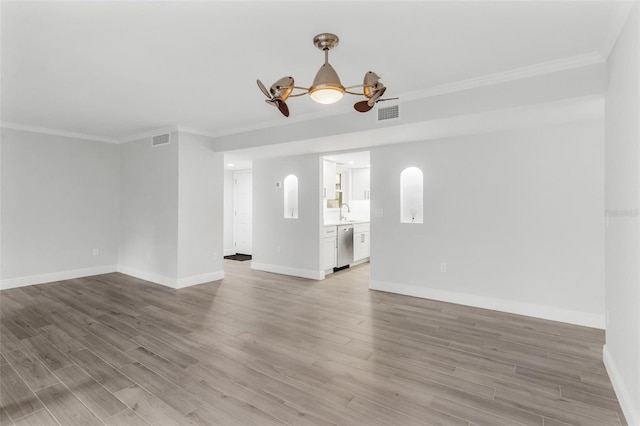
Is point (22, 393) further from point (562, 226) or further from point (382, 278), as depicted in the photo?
point (562, 226)

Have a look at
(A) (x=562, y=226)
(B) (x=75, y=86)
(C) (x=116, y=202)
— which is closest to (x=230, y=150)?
(B) (x=75, y=86)

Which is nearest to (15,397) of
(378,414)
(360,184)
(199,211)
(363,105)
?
(378,414)

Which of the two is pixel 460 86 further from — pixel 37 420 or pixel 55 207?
pixel 55 207

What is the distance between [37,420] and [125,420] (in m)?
0.57

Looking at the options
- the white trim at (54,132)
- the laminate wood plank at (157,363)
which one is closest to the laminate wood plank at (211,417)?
the laminate wood plank at (157,363)

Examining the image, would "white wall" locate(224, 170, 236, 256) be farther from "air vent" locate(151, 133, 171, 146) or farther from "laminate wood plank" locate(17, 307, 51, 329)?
"laminate wood plank" locate(17, 307, 51, 329)

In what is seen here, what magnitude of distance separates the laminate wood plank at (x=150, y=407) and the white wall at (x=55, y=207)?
15.3ft

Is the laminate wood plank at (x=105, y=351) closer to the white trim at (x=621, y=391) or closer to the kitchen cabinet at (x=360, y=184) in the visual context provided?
the white trim at (x=621, y=391)

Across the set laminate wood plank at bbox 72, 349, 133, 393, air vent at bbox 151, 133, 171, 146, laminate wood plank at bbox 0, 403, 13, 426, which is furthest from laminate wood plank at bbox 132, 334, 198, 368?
air vent at bbox 151, 133, 171, 146

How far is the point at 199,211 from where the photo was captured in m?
5.62

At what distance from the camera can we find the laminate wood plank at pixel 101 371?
8.06 feet

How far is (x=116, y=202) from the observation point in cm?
654

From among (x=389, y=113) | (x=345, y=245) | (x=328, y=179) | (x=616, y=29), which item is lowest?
(x=345, y=245)

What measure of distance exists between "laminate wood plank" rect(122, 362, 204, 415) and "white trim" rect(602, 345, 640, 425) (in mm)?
2726
